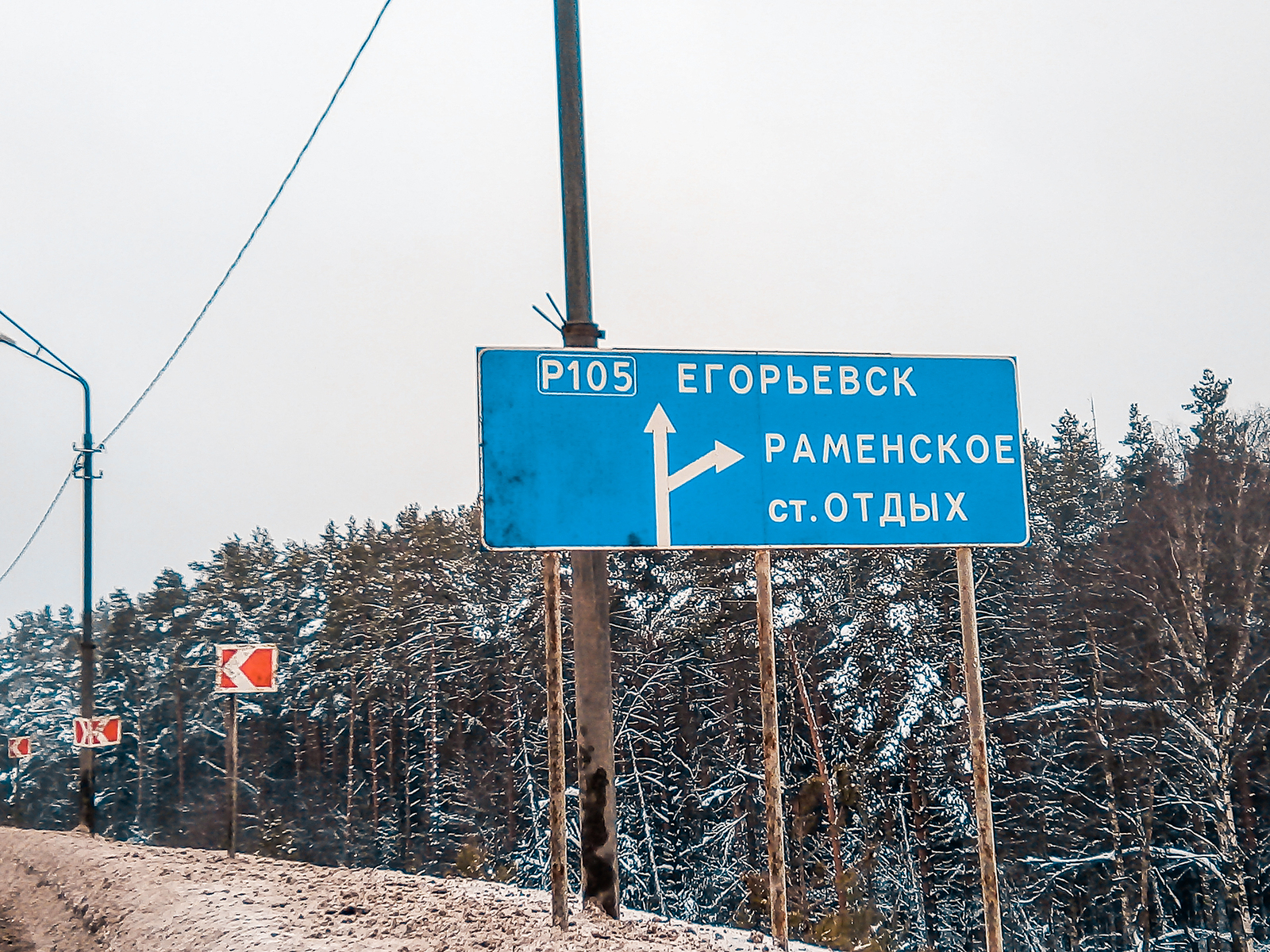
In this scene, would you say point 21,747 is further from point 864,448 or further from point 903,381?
point 903,381

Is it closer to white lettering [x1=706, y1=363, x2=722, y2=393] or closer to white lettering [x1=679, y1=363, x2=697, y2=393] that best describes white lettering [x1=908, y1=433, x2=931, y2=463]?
white lettering [x1=706, y1=363, x2=722, y2=393]

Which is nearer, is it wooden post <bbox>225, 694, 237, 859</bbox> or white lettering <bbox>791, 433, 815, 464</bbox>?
white lettering <bbox>791, 433, 815, 464</bbox>

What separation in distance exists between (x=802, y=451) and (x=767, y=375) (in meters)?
0.56

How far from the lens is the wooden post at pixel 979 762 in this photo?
7.77 m

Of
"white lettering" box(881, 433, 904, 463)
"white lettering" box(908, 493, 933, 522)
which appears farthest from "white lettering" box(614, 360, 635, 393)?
"white lettering" box(908, 493, 933, 522)

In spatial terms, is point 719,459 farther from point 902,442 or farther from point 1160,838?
point 1160,838

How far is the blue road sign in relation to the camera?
7719 mm

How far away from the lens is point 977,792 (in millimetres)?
7895

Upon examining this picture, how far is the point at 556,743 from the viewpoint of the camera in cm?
834

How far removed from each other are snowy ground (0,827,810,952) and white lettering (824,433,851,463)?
3.38 meters

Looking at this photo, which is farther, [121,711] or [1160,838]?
[121,711]

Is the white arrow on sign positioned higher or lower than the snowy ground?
higher

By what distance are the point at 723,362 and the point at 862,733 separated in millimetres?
27228

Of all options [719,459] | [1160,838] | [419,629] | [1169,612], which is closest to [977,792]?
[719,459]
